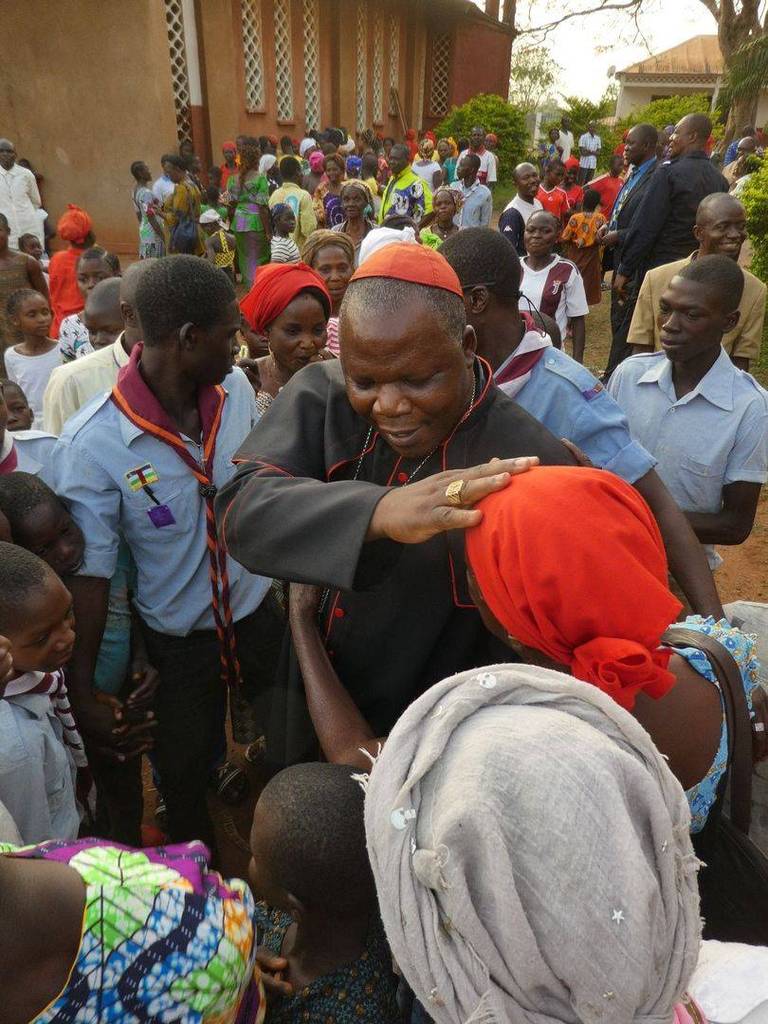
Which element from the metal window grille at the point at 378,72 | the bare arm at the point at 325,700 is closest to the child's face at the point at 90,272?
the bare arm at the point at 325,700

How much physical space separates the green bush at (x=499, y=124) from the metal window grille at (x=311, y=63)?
160 inches

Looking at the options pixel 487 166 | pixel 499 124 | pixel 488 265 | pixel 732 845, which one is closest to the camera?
pixel 732 845

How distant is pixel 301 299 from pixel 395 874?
2.78m

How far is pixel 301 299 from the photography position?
327 cm

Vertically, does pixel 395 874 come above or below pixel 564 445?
below

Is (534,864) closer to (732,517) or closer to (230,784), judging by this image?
(732,517)

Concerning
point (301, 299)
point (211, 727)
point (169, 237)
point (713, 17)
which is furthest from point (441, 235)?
point (713, 17)

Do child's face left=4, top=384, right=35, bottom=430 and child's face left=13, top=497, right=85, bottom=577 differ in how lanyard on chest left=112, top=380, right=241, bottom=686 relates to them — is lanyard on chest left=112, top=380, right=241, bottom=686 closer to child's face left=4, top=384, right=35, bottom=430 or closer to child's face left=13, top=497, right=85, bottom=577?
child's face left=13, top=497, right=85, bottom=577

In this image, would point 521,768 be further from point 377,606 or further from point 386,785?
point 377,606

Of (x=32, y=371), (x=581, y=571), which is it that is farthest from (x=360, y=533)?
(x=32, y=371)

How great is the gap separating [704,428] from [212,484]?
197cm

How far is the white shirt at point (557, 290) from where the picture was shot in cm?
584

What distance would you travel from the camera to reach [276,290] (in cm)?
326

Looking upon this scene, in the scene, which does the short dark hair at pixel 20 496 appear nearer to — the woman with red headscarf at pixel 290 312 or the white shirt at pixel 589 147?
the woman with red headscarf at pixel 290 312
